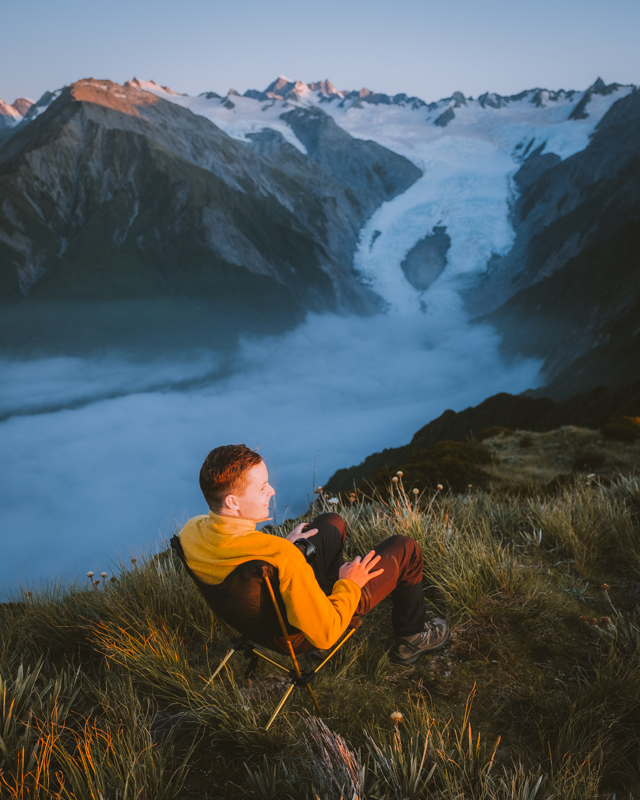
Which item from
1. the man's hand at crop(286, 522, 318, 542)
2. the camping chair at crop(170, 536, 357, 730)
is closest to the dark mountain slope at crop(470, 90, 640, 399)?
the man's hand at crop(286, 522, 318, 542)

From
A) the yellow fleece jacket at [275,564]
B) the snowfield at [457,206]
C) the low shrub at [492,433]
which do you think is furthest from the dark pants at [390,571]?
the snowfield at [457,206]

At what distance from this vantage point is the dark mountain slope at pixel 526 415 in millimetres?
19125

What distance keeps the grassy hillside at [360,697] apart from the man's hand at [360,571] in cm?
68

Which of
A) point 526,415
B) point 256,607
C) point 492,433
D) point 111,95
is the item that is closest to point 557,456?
point 492,433

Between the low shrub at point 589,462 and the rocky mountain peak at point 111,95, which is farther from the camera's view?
the rocky mountain peak at point 111,95

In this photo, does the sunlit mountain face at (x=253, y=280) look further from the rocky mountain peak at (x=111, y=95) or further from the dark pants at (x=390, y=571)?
the dark pants at (x=390, y=571)

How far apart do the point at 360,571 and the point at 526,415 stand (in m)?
23.0

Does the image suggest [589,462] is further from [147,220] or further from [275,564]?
[147,220]

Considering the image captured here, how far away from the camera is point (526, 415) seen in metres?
23.1

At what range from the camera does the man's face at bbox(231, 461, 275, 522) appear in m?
2.19

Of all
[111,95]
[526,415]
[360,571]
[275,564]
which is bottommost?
[526,415]

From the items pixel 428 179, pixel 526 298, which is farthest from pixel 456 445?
pixel 428 179

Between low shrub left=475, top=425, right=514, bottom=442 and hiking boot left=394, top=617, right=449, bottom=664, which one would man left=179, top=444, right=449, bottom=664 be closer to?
hiking boot left=394, top=617, right=449, bottom=664

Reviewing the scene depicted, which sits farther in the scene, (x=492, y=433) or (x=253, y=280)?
(x=253, y=280)
